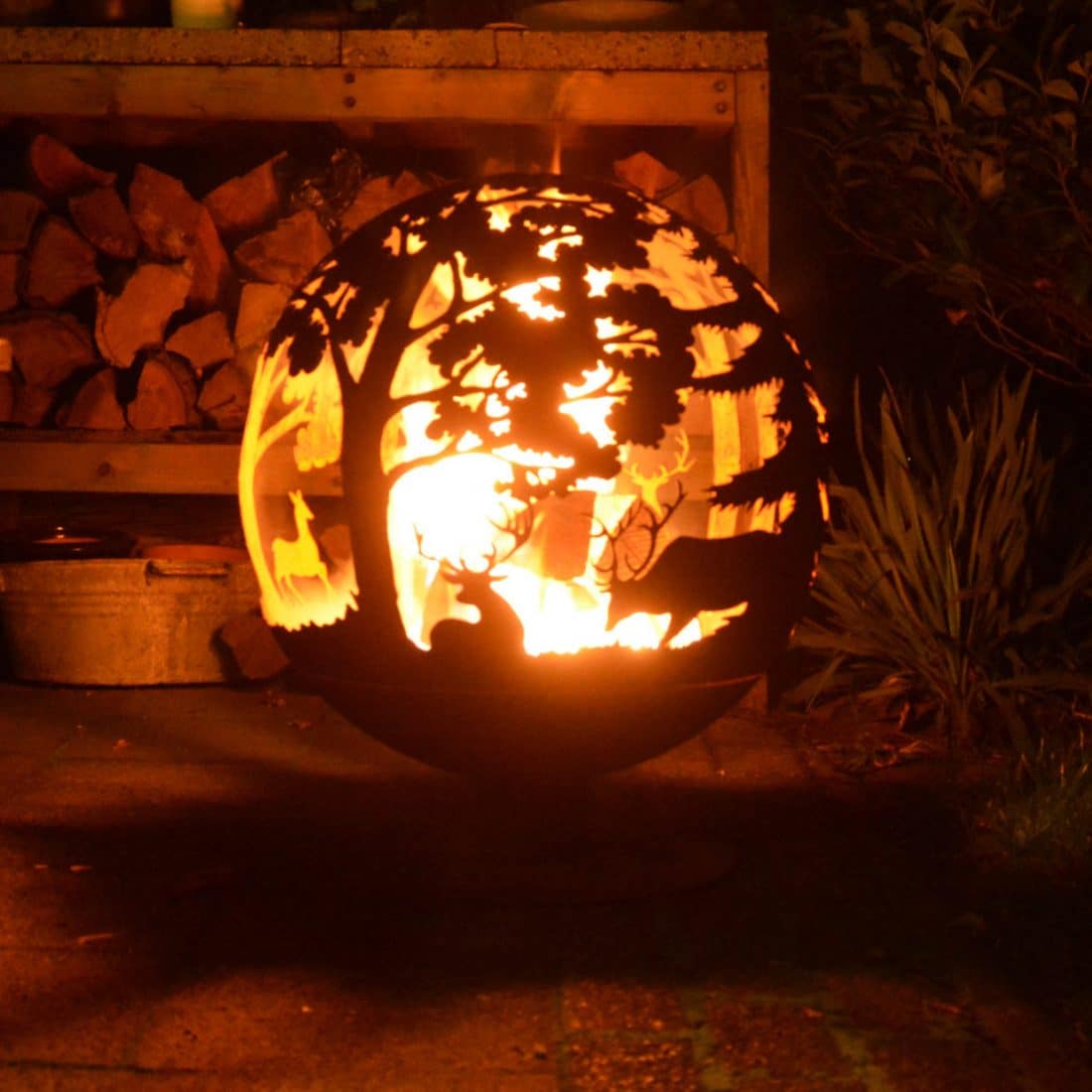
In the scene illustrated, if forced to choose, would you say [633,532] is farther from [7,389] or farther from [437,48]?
[7,389]

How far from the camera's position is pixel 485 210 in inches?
104

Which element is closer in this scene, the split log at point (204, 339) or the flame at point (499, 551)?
the flame at point (499, 551)

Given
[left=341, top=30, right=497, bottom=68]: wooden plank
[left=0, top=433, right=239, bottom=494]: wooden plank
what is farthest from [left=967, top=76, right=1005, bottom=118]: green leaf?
[left=0, top=433, right=239, bottom=494]: wooden plank

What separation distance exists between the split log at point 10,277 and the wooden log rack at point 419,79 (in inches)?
18.4

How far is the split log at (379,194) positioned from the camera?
4738 mm

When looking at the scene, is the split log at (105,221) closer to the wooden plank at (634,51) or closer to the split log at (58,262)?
the split log at (58,262)

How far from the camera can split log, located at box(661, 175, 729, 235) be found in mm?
4547

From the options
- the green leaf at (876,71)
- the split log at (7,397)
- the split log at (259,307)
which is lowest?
the split log at (7,397)

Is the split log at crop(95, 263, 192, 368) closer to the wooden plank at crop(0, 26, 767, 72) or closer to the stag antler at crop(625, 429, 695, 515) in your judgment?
the wooden plank at crop(0, 26, 767, 72)

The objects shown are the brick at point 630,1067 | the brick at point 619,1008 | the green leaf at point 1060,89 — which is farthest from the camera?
the green leaf at point 1060,89

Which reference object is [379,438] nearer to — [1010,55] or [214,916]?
[214,916]

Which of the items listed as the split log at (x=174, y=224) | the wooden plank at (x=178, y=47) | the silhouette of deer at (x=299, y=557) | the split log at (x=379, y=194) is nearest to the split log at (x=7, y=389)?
the split log at (x=174, y=224)

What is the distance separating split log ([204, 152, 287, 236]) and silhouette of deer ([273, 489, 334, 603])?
223 cm

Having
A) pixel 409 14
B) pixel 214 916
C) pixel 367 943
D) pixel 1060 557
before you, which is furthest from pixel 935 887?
pixel 409 14
